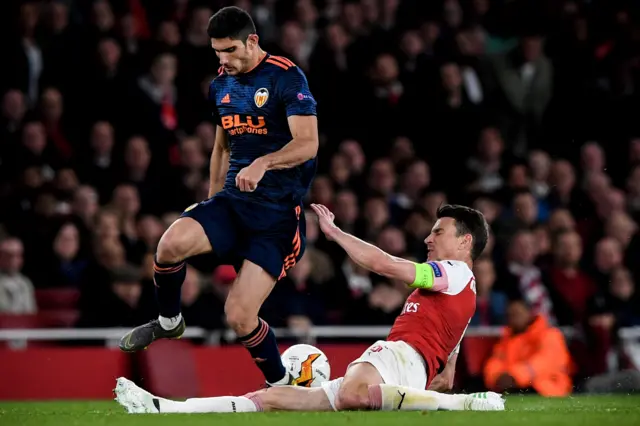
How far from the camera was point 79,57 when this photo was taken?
13.7 meters

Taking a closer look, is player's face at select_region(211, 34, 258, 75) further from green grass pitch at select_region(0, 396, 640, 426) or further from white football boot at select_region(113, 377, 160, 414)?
green grass pitch at select_region(0, 396, 640, 426)

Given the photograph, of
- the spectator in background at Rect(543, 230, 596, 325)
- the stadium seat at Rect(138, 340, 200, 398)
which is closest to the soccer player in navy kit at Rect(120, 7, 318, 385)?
the stadium seat at Rect(138, 340, 200, 398)

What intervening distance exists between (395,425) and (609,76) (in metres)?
10.6

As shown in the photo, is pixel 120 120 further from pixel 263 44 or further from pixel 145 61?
pixel 263 44

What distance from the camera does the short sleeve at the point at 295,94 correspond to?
26.1 feet

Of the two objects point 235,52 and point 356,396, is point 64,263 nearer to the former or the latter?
point 235,52

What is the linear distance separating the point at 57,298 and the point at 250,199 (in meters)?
4.51

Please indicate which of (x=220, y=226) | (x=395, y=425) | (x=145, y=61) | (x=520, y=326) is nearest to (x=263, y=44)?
(x=145, y=61)

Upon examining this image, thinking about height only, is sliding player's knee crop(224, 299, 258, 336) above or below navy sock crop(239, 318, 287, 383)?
above

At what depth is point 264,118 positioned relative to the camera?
321 inches

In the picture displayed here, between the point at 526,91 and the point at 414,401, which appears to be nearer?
the point at 414,401

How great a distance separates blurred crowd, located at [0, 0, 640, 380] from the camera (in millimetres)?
12344

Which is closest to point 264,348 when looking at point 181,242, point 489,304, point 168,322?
point 168,322

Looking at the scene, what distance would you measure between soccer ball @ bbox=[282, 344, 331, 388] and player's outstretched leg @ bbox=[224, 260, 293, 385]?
332 millimetres
